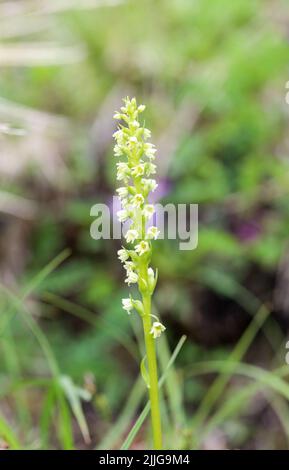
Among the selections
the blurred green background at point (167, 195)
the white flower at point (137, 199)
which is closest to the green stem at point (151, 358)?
the white flower at point (137, 199)

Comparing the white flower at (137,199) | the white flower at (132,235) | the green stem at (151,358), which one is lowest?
the green stem at (151,358)

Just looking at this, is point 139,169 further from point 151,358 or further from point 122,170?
point 151,358

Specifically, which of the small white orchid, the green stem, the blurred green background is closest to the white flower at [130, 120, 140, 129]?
the small white orchid

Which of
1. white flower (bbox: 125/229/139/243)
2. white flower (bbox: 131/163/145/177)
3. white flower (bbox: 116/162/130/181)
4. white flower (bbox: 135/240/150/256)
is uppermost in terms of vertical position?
white flower (bbox: 116/162/130/181)

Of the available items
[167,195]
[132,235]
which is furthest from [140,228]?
[167,195]

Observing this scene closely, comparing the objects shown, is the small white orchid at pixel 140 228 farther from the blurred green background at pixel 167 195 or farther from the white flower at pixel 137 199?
the blurred green background at pixel 167 195

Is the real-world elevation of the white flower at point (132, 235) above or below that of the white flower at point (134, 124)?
below

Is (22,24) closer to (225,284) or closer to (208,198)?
(208,198)

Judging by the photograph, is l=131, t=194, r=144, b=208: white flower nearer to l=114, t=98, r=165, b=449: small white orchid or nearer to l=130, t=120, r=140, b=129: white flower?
l=114, t=98, r=165, b=449: small white orchid
